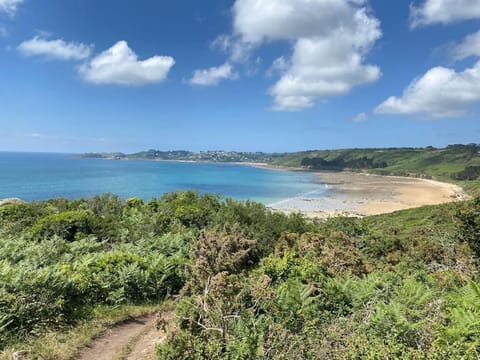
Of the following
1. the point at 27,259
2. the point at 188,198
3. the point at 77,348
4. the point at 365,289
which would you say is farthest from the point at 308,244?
the point at 188,198

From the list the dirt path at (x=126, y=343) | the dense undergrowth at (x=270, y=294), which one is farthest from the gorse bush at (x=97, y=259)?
the dirt path at (x=126, y=343)

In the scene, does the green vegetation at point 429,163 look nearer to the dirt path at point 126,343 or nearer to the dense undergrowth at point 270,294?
the dense undergrowth at point 270,294

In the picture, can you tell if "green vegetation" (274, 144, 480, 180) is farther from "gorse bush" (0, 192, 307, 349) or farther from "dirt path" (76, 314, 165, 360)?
"dirt path" (76, 314, 165, 360)

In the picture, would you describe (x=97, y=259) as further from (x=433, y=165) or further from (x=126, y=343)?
(x=433, y=165)

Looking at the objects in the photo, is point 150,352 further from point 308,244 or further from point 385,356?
point 308,244

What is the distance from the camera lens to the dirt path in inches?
283

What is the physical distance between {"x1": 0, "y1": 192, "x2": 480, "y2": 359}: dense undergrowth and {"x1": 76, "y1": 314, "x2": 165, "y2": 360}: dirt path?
1009 millimetres

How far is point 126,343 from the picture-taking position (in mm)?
7875

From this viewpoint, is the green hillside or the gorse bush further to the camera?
the green hillside

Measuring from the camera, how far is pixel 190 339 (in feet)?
17.2

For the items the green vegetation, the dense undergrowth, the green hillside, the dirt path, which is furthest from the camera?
the green vegetation

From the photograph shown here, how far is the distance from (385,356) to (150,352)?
488cm

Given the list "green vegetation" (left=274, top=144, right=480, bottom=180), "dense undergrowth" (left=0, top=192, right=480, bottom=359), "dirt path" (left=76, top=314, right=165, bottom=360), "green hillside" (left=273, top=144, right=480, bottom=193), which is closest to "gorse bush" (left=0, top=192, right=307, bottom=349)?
"dense undergrowth" (left=0, top=192, right=480, bottom=359)

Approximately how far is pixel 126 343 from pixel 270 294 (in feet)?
12.0
